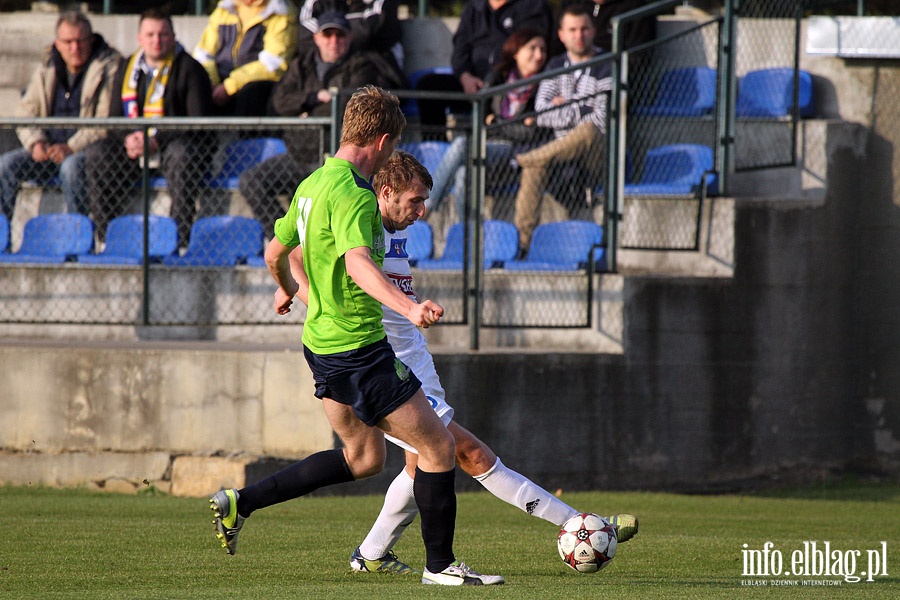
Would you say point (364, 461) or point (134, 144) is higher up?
point (134, 144)

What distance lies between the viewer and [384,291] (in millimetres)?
5008

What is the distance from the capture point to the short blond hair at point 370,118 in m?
5.48

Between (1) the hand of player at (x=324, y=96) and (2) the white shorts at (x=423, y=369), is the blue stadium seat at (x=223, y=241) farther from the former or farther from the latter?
(2) the white shorts at (x=423, y=369)

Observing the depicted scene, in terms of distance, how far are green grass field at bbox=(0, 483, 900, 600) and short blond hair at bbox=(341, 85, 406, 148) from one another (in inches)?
73.3

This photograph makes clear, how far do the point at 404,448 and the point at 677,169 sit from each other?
5.98 meters

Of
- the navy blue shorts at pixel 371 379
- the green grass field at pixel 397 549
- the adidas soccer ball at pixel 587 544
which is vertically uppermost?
the navy blue shorts at pixel 371 379

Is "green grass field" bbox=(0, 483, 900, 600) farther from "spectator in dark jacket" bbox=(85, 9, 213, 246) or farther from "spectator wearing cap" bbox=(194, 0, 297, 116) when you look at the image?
"spectator wearing cap" bbox=(194, 0, 297, 116)

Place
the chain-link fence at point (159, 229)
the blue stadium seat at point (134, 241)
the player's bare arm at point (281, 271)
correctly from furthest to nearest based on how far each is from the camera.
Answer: the blue stadium seat at point (134, 241) < the chain-link fence at point (159, 229) < the player's bare arm at point (281, 271)

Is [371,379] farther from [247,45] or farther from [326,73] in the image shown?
[247,45]

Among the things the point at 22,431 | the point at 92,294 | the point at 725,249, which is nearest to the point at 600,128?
the point at 725,249

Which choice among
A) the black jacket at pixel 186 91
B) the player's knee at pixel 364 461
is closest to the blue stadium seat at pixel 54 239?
the black jacket at pixel 186 91

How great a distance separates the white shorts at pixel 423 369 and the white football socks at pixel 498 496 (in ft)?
0.85

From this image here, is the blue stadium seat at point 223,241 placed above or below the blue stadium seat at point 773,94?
below

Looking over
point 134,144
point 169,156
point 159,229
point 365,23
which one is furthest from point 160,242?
point 365,23
